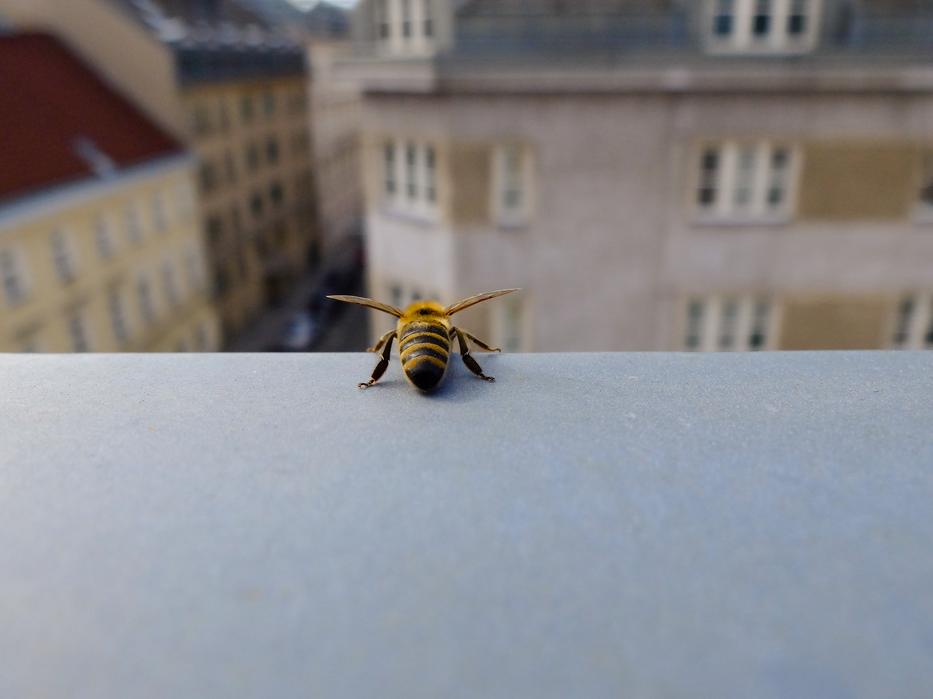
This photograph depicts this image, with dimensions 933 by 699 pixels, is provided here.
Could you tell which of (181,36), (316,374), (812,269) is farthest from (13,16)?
(316,374)

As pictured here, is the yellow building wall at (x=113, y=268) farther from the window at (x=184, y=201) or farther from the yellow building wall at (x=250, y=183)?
the yellow building wall at (x=250, y=183)

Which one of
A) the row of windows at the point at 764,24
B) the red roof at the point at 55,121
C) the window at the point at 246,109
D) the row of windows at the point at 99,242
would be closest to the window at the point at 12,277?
the row of windows at the point at 99,242

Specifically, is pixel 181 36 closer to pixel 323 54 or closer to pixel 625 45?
pixel 323 54

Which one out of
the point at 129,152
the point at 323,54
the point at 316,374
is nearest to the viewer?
the point at 316,374

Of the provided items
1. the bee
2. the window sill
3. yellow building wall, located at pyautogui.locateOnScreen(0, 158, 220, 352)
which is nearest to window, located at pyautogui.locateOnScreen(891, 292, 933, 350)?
the window sill

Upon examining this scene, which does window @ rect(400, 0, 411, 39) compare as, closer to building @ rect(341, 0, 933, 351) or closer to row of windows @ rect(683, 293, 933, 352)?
building @ rect(341, 0, 933, 351)

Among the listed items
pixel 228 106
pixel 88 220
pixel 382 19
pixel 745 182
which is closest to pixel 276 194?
pixel 228 106
